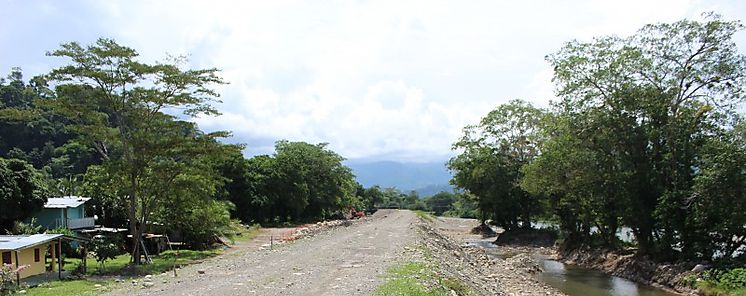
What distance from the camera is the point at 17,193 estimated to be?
1300 inches

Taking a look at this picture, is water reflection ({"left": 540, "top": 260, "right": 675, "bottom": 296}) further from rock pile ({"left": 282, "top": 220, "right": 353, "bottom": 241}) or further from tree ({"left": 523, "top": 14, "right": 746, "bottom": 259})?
rock pile ({"left": 282, "top": 220, "right": 353, "bottom": 241})

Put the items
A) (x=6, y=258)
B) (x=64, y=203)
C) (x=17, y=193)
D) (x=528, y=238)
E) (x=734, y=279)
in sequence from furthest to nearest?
(x=528, y=238) → (x=64, y=203) → (x=17, y=193) → (x=734, y=279) → (x=6, y=258)

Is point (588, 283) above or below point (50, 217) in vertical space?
below

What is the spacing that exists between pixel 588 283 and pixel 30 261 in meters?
27.6

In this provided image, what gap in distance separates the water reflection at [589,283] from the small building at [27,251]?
955 inches

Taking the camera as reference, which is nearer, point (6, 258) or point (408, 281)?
point (408, 281)

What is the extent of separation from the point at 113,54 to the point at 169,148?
5.47 metres

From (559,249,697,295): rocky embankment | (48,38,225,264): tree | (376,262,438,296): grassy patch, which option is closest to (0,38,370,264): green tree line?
(48,38,225,264): tree

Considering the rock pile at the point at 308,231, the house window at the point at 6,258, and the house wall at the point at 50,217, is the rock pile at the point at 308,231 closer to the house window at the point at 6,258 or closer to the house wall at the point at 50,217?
the house wall at the point at 50,217

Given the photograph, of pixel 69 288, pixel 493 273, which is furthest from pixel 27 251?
pixel 493 273

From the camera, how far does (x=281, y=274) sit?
21.7 m

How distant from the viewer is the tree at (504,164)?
56.1 metres

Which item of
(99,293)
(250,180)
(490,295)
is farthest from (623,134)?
(250,180)

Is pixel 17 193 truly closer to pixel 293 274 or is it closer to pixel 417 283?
pixel 293 274
